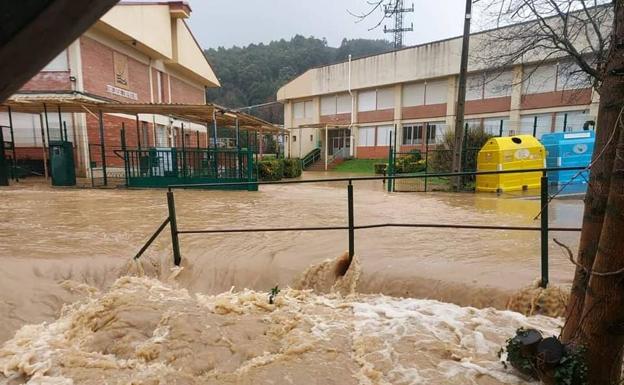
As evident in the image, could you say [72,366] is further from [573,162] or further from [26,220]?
[573,162]

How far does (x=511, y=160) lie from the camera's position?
11.7 meters

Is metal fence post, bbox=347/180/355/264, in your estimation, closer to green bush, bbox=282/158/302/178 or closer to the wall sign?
green bush, bbox=282/158/302/178

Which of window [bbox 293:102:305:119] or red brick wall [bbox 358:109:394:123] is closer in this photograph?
red brick wall [bbox 358:109:394:123]

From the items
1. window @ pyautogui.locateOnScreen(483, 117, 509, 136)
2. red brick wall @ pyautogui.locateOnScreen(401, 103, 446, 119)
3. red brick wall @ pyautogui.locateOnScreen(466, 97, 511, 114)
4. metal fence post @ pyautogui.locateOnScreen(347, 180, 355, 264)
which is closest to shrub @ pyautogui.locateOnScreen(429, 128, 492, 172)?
metal fence post @ pyautogui.locateOnScreen(347, 180, 355, 264)

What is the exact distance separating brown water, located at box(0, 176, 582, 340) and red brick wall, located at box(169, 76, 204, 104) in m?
17.4

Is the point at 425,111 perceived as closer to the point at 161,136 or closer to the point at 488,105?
the point at 488,105

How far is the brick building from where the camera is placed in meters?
15.5

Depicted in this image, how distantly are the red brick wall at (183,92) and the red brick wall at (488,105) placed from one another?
66.5 feet

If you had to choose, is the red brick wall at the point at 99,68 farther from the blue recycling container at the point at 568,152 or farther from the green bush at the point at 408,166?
the blue recycling container at the point at 568,152

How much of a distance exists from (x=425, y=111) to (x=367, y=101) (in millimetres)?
5523

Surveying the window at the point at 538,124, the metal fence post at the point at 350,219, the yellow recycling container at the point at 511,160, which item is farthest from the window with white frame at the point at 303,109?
the metal fence post at the point at 350,219

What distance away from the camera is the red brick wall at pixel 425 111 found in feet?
96.5

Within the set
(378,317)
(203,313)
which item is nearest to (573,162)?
(378,317)

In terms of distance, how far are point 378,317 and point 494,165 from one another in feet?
31.4
